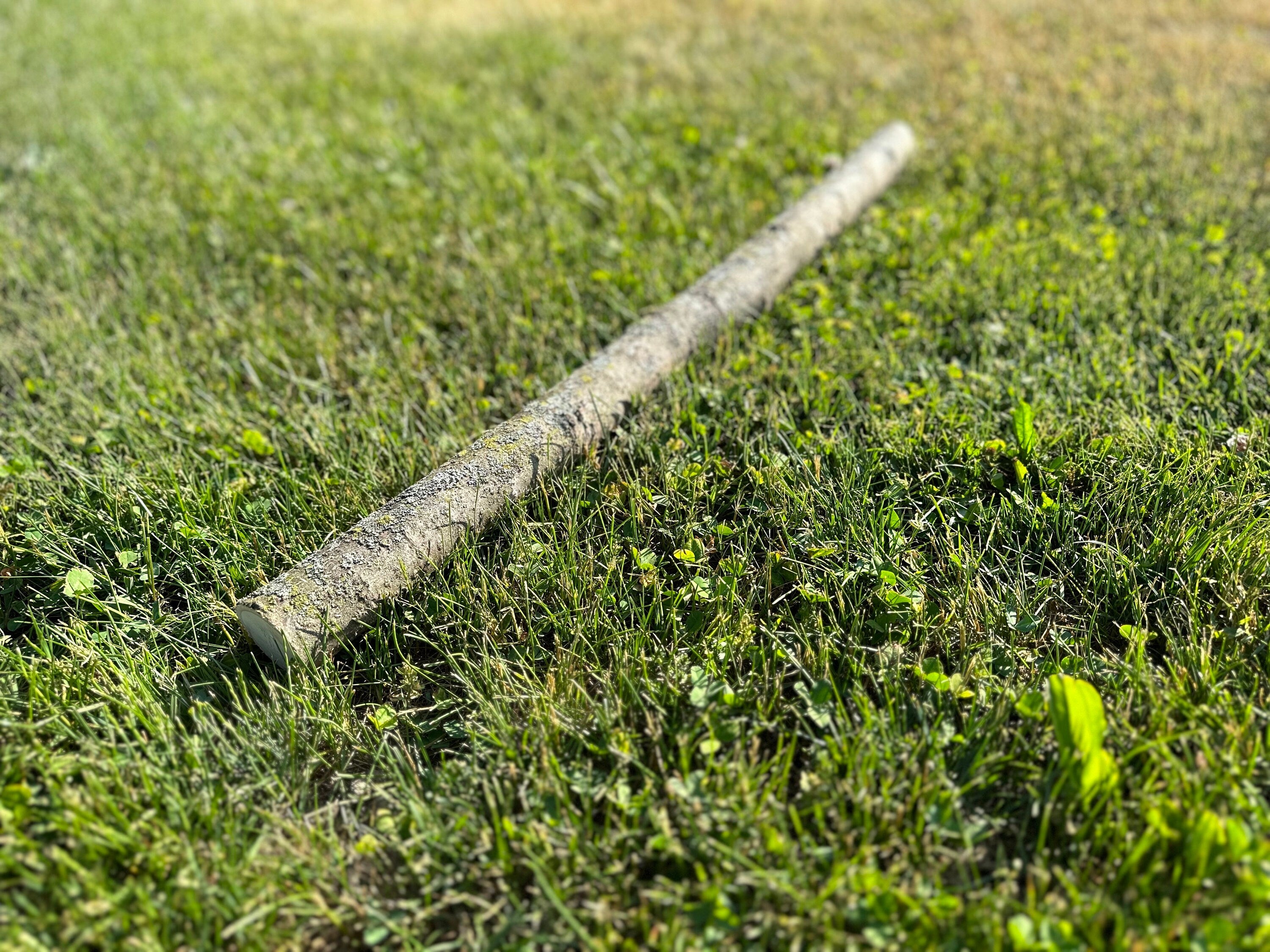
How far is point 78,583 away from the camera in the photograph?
248 cm

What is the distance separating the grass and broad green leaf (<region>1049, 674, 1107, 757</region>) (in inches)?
0.5

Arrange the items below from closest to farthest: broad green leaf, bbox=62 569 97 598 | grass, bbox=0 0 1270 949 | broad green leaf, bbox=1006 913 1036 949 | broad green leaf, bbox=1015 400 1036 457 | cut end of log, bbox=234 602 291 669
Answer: broad green leaf, bbox=1006 913 1036 949
grass, bbox=0 0 1270 949
cut end of log, bbox=234 602 291 669
broad green leaf, bbox=62 569 97 598
broad green leaf, bbox=1015 400 1036 457

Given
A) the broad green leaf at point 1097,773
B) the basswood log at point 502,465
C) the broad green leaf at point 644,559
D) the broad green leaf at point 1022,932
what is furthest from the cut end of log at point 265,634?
the broad green leaf at point 1097,773

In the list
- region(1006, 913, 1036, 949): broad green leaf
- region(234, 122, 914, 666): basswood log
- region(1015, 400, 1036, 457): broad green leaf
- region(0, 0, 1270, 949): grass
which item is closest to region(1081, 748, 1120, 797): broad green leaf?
region(0, 0, 1270, 949): grass

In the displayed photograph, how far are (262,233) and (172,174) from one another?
3.62 ft

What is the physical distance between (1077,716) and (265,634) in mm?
1992

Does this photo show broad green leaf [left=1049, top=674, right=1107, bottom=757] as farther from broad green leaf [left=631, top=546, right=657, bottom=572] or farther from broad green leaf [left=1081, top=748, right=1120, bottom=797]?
broad green leaf [left=631, top=546, right=657, bottom=572]

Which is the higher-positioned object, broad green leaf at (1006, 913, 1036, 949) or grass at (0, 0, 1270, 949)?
grass at (0, 0, 1270, 949)

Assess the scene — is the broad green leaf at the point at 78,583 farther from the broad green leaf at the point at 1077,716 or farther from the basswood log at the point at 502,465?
the broad green leaf at the point at 1077,716

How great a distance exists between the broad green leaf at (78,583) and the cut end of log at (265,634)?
1.67 feet

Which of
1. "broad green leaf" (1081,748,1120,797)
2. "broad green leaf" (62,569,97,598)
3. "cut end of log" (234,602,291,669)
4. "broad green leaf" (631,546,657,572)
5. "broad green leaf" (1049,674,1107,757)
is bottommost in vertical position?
"broad green leaf" (1081,748,1120,797)

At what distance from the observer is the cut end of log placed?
2.27 metres

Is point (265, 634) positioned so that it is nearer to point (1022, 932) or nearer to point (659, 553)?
point (659, 553)

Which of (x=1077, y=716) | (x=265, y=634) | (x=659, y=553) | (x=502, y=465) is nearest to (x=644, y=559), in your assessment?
(x=659, y=553)
